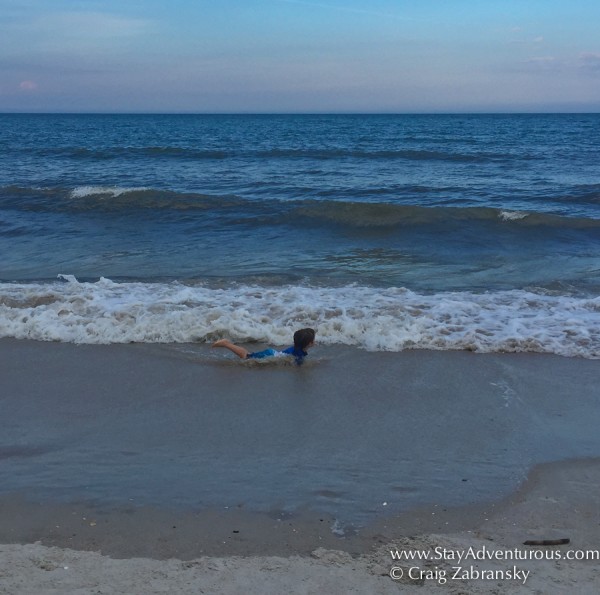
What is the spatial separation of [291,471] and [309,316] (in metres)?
3.88

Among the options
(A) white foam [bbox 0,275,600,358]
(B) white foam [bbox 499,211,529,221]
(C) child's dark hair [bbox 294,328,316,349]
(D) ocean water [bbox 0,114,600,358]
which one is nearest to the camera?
(C) child's dark hair [bbox 294,328,316,349]

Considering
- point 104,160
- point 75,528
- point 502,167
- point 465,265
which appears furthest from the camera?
point 104,160

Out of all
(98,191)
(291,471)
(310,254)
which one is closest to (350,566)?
(291,471)

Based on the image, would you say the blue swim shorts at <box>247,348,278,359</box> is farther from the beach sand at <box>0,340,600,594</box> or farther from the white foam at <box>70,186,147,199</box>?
the white foam at <box>70,186,147,199</box>

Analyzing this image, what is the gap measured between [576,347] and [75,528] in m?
5.67

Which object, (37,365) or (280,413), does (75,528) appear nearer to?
(280,413)

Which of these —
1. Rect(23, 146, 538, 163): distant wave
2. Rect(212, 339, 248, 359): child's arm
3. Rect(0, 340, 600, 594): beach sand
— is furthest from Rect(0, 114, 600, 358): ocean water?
Rect(23, 146, 538, 163): distant wave

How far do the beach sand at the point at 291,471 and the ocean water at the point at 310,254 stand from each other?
33.8 inches

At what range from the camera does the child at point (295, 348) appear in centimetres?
724

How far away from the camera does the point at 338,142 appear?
40875 millimetres

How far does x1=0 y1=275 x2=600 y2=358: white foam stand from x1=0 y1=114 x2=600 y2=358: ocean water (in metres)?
0.03

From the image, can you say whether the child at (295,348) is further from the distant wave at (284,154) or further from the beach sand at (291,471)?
the distant wave at (284,154)

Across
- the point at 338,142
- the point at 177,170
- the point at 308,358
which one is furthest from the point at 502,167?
the point at 308,358

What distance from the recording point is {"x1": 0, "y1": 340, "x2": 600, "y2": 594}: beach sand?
385cm
